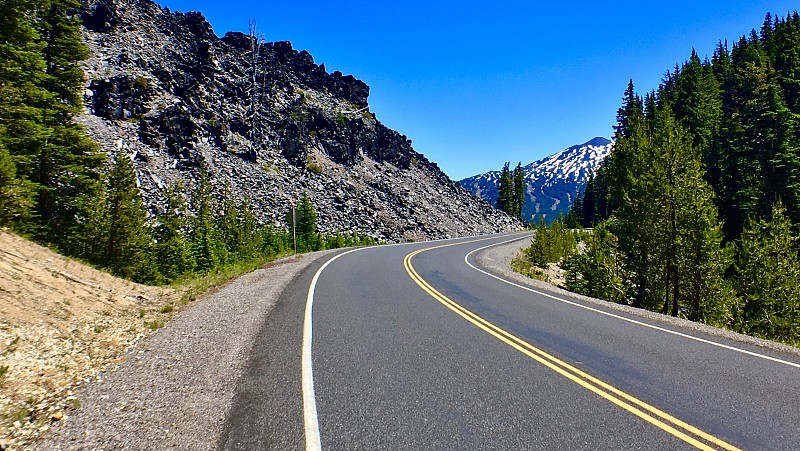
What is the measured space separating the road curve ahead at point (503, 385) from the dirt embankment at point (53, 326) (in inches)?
84.7

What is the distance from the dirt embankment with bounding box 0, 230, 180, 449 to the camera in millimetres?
4207

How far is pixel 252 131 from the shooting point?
6719 centimetres

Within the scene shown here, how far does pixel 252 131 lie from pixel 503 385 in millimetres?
71103

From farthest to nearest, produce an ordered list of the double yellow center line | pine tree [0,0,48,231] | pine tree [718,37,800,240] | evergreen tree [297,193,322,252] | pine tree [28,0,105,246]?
evergreen tree [297,193,322,252] → pine tree [718,37,800,240] → pine tree [28,0,105,246] → pine tree [0,0,48,231] → the double yellow center line

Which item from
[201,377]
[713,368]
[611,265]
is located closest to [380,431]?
[201,377]

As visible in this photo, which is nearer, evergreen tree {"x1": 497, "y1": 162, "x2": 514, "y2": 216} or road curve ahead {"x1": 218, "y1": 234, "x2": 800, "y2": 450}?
road curve ahead {"x1": 218, "y1": 234, "x2": 800, "y2": 450}

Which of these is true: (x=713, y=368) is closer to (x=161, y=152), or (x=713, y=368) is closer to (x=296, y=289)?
(x=296, y=289)

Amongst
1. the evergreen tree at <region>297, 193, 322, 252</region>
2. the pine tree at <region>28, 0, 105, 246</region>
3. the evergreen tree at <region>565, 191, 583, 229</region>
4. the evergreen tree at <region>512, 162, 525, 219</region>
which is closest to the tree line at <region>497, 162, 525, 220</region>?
the evergreen tree at <region>512, 162, 525, 219</region>

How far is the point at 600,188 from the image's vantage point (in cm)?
8950

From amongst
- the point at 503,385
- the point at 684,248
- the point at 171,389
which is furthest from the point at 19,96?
the point at 684,248

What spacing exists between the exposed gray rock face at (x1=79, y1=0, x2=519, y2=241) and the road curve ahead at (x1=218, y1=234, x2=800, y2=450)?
46.5 m

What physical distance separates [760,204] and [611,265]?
28.1 m

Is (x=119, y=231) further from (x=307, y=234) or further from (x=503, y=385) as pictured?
(x=307, y=234)

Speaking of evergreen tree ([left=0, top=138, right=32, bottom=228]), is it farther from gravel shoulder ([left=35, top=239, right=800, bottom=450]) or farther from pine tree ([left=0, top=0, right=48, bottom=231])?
gravel shoulder ([left=35, top=239, right=800, bottom=450])
